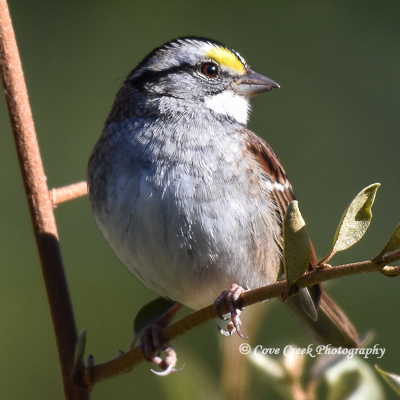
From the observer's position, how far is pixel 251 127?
4.31 meters

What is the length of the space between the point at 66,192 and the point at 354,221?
77cm

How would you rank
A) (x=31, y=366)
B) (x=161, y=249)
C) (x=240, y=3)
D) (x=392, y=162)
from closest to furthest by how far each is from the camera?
(x=161, y=249) < (x=31, y=366) < (x=392, y=162) < (x=240, y=3)

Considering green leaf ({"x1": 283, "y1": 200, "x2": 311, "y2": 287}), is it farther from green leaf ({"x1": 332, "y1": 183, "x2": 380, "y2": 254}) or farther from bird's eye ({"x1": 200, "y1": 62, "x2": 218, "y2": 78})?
bird's eye ({"x1": 200, "y1": 62, "x2": 218, "y2": 78})

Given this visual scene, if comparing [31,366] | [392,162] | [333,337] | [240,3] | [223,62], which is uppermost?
[223,62]

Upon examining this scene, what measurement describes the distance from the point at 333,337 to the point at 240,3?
3577 mm

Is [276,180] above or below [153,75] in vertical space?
below

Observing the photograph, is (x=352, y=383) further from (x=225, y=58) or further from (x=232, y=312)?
(x=225, y=58)

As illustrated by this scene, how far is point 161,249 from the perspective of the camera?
172 cm

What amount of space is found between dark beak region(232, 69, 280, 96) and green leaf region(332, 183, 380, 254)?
1.24 meters

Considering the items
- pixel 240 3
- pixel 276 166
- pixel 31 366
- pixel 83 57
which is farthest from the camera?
pixel 240 3

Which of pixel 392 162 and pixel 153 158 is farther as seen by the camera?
pixel 392 162

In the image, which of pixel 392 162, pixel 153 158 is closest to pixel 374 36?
pixel 392 162

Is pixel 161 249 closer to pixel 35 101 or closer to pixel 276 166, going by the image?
pixel 276 166

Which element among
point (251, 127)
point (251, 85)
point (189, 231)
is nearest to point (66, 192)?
point (189, 231)
